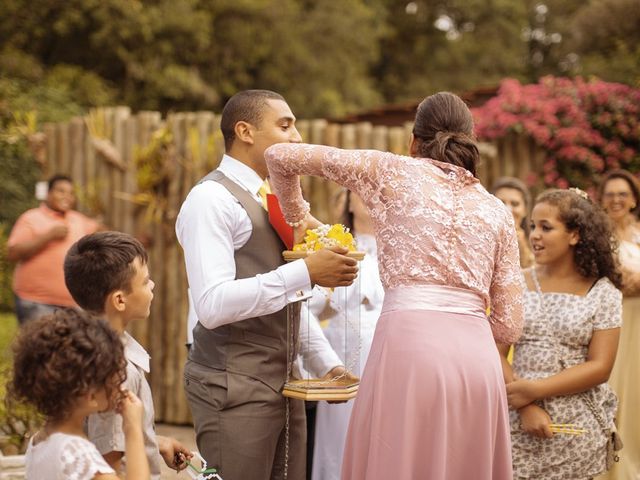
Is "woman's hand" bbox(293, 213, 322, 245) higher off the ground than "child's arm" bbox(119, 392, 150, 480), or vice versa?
"woman's hand" bbox(293, 213, 322, 245)

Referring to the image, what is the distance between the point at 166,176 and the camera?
29.7 feet

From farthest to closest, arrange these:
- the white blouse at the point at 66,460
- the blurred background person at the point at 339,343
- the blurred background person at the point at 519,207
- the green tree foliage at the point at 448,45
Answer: the green tree foliage at the point at 448,45, the blurred background person at the point at 519,207, the blurred background person at the point at 339,343, the white blouse at the point at 66,460

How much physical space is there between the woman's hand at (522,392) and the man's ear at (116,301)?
6.42 feet

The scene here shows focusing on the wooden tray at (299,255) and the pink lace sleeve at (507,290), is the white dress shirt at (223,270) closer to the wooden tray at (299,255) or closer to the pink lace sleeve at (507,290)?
the wooden tray at (299,255)

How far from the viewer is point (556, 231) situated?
462 centimetres

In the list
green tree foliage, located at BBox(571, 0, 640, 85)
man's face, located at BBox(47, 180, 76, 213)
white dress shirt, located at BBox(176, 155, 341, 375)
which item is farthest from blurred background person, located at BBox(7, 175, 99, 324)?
green tree foliage, located at BBox(571, 0, 640, 85)

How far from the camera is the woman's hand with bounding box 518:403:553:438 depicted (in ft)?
14.5

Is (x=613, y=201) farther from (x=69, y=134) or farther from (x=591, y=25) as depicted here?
(x=591, y=25)

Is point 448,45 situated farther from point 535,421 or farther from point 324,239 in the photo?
point 324,239

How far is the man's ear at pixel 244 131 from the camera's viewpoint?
3.89 metres

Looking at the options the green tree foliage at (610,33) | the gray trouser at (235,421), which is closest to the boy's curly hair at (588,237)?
the gray trouser at (235,421)

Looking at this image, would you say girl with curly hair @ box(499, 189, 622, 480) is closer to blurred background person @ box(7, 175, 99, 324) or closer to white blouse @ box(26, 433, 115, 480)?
white blouse @ box(26, 433, 115, 480)

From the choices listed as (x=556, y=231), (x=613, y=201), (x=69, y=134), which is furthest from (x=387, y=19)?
(x=556, y=231)

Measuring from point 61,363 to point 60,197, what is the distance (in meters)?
5.86
